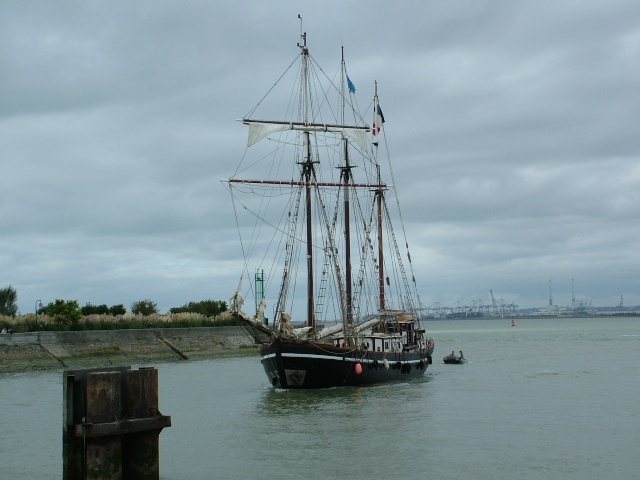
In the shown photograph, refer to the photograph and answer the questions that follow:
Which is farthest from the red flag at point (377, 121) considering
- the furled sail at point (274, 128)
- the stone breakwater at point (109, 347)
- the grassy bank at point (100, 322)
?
the grassy bank at point (100, 322)

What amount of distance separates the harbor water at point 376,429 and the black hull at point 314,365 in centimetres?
79

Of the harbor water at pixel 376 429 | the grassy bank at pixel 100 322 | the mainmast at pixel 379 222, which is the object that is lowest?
the harbor water at pixel 376 429

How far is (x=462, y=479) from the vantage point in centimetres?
2178

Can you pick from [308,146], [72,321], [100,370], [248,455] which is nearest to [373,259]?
[308,146]

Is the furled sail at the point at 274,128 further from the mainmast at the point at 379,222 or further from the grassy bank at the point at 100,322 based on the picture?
the grassy bank at the point at 100,322

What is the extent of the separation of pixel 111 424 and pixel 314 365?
28.2 metres

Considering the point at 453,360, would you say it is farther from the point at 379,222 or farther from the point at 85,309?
the point at 85,309

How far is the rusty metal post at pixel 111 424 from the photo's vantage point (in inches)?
681

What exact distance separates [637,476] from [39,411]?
24167mm

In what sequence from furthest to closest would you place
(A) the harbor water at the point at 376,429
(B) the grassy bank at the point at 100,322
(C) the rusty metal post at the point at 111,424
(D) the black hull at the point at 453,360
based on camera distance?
(D) the black hull at the point at 453,360 < (B) the grassy bank at the point at 100,322 < (A) the harbor water at the point at 376,429 < (C) the rusty metal post at the point at 111,424

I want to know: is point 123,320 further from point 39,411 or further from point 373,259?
point 39,411

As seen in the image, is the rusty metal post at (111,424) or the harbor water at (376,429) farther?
the harbor water at (376,429)

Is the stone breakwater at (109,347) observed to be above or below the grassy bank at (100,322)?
below

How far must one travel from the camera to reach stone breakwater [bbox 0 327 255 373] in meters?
57.8
